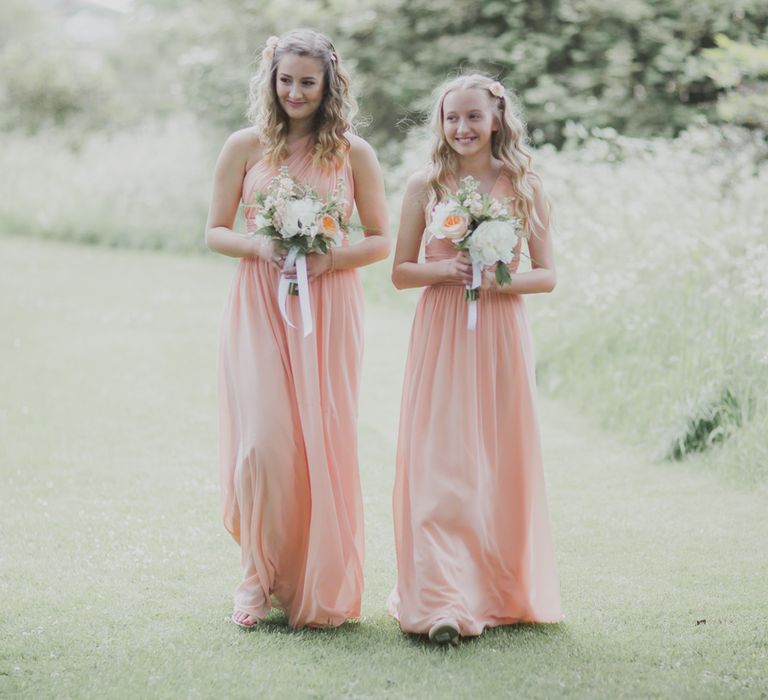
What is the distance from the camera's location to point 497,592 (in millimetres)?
4617

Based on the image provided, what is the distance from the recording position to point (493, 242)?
4301mm

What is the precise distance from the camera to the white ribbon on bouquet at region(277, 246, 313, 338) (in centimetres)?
445

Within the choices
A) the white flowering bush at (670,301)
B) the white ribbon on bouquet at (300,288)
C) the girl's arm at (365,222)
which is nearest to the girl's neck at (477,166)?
the girl's arm at (365,222)

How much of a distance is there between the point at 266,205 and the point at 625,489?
143 inches

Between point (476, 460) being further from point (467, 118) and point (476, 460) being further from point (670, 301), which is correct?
point (670, 301)

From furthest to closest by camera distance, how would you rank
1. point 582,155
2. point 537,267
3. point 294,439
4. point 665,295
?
1. point 582,155
2. point 665,295
3. point 537,267
4. point 294,439

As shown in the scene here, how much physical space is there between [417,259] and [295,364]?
2.22 ft

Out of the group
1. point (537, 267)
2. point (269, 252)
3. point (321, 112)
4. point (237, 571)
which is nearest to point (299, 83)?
point (321, 112)

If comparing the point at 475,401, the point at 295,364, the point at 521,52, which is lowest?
the point at 475,401

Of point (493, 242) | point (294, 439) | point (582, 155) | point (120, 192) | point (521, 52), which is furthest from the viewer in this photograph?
point (120, 192)

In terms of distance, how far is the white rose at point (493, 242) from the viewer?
429 centimetres

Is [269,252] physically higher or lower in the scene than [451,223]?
lower

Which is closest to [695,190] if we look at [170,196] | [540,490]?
[540,490]

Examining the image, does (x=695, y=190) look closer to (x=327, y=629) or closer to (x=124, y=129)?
(x=327, y=629)
